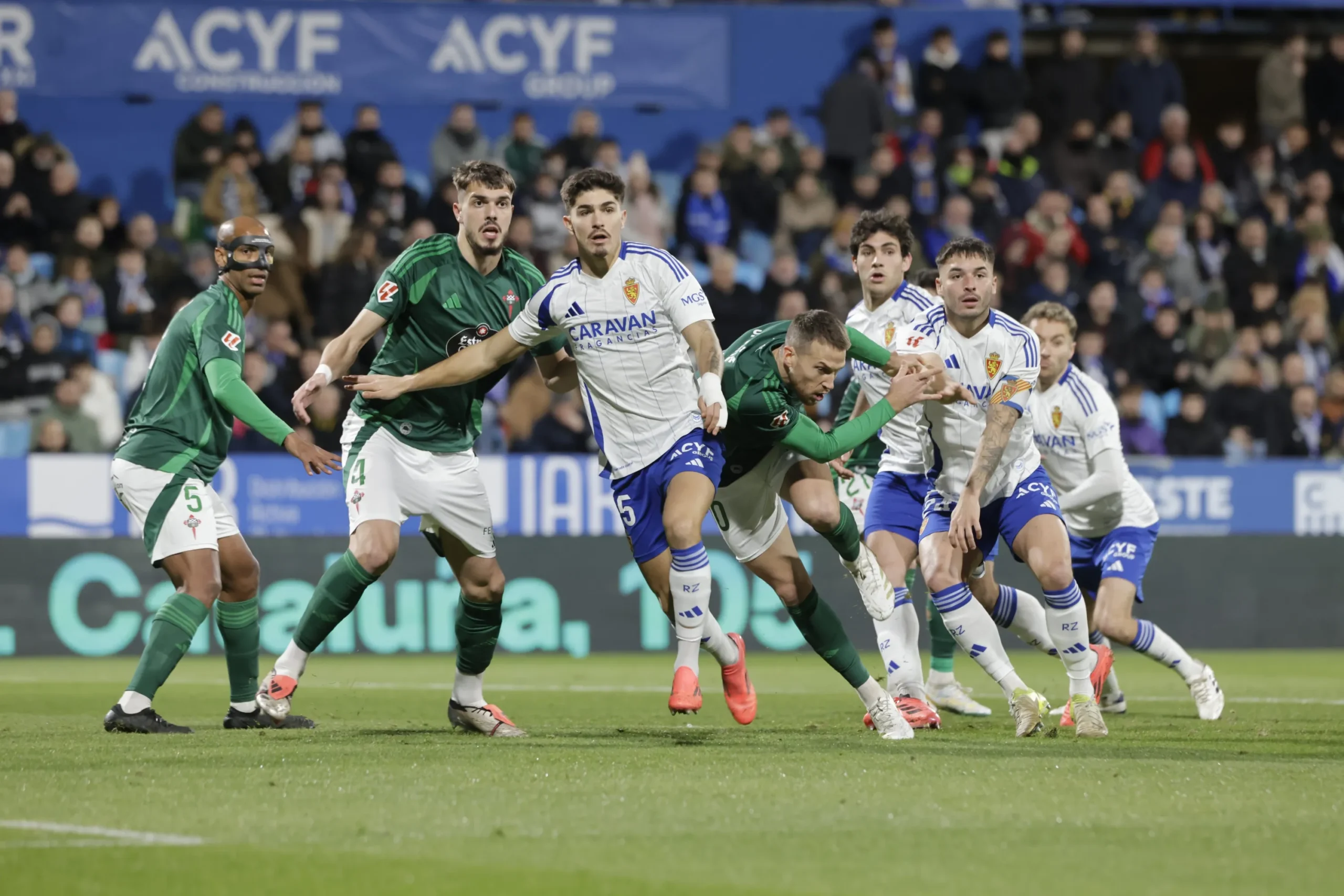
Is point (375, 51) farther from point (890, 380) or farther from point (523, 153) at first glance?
point (890, 380)

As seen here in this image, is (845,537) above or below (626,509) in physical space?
below

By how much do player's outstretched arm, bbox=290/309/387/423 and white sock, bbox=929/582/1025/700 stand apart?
3.10m

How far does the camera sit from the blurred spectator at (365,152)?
19797mm

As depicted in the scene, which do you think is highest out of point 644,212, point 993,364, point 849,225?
point 644,212

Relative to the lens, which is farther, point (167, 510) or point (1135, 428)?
point (1135, 428)

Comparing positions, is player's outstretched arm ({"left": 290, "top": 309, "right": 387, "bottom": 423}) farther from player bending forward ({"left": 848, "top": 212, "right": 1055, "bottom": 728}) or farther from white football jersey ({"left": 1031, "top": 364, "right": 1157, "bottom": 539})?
white football jersey ({"left": 1031, "top": 364, "right": 1157, "bottom": 539})

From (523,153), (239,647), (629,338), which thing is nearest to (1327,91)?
(523,153)

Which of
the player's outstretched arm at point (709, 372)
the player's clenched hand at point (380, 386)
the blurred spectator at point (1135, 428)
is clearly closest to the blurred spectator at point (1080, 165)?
the blurred spectator at point (1135, 428)

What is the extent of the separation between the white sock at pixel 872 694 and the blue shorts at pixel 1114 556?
2.87 m

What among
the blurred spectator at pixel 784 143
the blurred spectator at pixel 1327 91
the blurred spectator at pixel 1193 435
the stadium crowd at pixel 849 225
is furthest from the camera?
the blurred spectator at pixel 1327 91

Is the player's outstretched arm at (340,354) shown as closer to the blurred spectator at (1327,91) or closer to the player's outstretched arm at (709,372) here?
the player's outstretched arm at (709,372)

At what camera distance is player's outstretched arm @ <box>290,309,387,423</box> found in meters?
8.43

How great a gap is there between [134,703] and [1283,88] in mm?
19176

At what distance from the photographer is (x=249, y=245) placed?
8.88m
